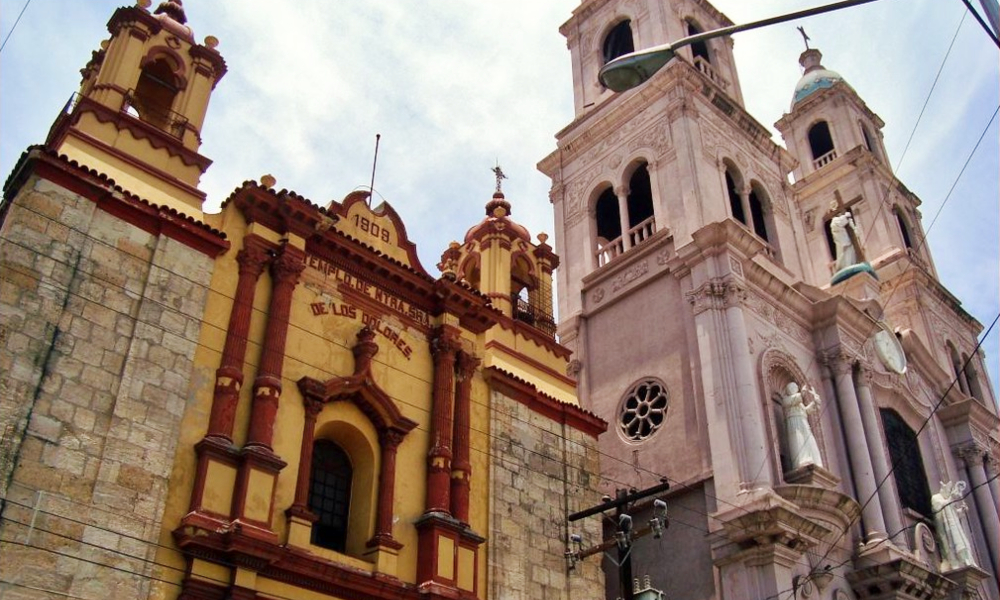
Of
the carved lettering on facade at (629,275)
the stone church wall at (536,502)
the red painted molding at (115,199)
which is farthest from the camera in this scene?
the carved lettering on facade at (629,275)

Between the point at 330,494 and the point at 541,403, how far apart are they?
16.7 ft

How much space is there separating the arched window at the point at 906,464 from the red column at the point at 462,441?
14591 millimetres

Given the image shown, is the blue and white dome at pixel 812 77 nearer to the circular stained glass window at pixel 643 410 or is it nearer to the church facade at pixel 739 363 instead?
the church facade at pixel 739 363

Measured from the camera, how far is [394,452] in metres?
15.8

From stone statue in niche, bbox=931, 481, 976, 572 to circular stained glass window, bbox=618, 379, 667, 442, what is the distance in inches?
352

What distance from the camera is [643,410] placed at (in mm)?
A: 24750

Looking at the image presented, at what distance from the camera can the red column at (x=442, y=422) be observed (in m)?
15.9

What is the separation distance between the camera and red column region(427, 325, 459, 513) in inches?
628

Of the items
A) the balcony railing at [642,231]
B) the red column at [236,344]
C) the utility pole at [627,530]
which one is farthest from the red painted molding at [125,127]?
the balcony railing at [642,231]

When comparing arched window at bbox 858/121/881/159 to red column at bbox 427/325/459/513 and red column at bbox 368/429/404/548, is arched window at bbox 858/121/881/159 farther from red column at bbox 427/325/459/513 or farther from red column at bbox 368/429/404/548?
red column at bbox 368/429/404/548

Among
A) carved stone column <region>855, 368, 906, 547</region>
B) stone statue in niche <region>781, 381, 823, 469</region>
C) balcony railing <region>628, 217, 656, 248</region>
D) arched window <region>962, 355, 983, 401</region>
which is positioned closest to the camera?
stone statue in niche <region>781, 381, 823, 469</region>

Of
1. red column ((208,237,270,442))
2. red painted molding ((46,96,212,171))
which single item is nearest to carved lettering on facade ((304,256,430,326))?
red column ((208,237,270,442))

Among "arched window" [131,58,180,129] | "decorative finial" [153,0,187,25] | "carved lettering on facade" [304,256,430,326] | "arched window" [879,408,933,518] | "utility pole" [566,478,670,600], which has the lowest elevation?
"utility pole" [566,478,670,600]

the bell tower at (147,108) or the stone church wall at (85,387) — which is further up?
the bell tower at (147,108)
